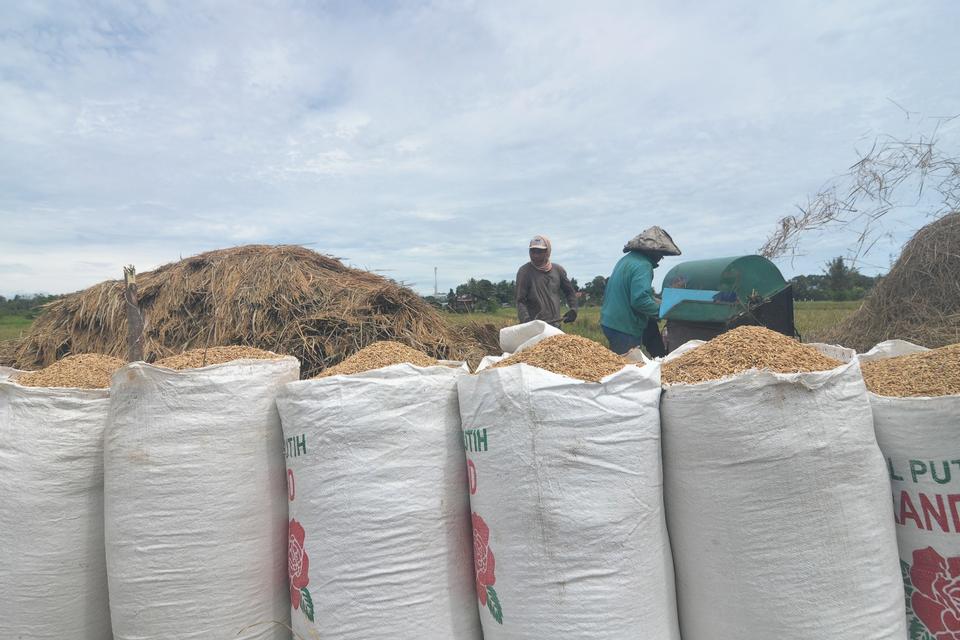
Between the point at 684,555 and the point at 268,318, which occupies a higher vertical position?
the point at 268,318

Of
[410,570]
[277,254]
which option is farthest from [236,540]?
[277,254]

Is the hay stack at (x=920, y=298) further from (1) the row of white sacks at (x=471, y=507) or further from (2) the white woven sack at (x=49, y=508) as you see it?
(2) the white woven sack at (x=49, y=508)

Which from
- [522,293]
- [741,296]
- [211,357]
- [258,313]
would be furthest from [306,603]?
[522,293]

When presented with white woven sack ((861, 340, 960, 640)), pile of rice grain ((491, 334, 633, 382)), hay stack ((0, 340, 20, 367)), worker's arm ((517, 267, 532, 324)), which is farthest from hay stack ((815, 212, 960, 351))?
hay stack ((0, 340, 20, 367))

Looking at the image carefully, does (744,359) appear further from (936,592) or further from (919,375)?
(936,592)

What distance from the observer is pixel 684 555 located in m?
1.52

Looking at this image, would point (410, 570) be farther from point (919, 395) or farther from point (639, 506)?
point (919, 395)

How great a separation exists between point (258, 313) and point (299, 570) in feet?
5.55

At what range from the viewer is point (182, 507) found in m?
1.66

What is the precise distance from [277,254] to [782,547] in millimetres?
3074

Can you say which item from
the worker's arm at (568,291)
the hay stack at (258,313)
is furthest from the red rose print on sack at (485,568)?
the worker's arm at (568,291)

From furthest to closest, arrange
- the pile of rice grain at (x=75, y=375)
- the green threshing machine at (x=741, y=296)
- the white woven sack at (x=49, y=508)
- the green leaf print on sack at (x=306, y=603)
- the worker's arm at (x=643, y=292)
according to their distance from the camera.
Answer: the worker's arm at (x=643, y=292), the green threshing machine at (x=741, y=296), the pile of rice grain at (x=75, y=375), the white woven sack at (x=49, y=508), the green leaf print on sack at (x=306, y=603)

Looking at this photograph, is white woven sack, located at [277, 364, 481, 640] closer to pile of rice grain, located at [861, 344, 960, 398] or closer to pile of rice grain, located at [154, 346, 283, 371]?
pile of rice grain, located at [154, 346, 283, 371]

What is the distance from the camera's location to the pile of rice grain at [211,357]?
183 centimetres
